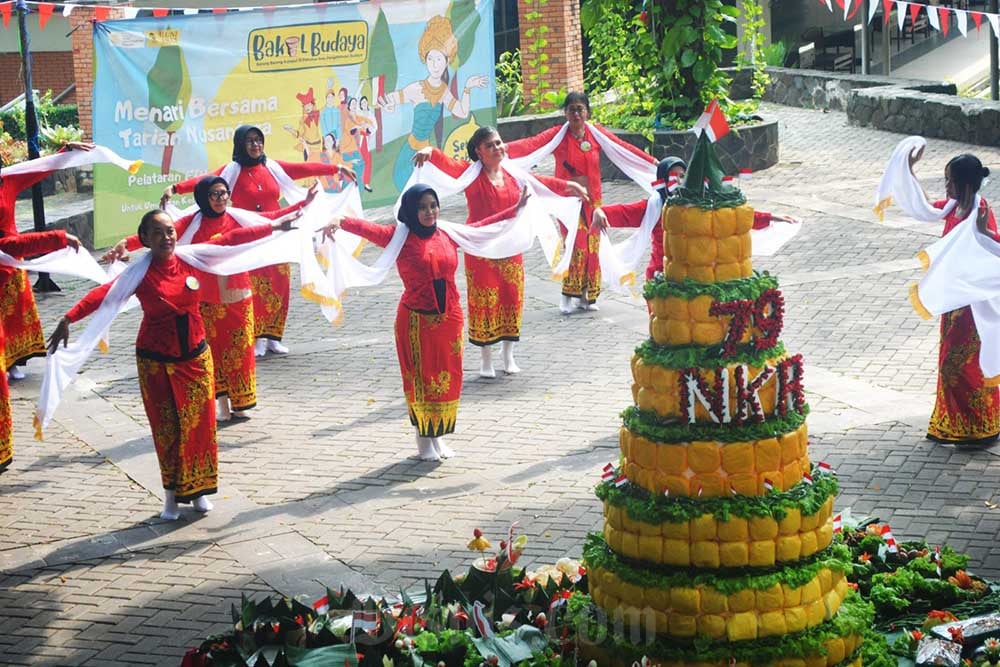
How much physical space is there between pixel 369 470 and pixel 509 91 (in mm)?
14306

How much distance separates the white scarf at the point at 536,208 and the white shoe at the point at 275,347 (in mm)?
2017

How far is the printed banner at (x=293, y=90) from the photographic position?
52.1ft

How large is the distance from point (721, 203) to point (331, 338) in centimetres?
806

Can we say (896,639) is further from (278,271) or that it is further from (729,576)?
(278,271)

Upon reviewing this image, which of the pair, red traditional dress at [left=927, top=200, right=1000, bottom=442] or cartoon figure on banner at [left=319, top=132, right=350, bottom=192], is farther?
cartoon figure on banner at [left=319, top=132, right=350, bottom=192]

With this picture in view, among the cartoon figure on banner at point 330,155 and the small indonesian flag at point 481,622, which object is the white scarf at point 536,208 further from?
the cartoon figure on banner at point 330,155

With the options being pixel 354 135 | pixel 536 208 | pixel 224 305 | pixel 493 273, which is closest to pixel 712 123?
pixel 536 208

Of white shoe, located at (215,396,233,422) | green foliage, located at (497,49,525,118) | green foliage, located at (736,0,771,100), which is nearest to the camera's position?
white shoe, located at (215,396,233,422)

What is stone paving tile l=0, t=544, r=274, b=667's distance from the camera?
24.7 feet

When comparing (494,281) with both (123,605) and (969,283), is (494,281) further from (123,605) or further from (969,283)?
(123,605)

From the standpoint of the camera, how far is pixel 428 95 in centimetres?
1838

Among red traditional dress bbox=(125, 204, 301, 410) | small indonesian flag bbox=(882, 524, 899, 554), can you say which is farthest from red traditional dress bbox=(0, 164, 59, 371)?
small indonesian flag bbox=(882, 524, 899, 554)

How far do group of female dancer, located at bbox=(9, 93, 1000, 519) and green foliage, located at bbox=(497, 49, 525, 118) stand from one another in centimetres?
1063

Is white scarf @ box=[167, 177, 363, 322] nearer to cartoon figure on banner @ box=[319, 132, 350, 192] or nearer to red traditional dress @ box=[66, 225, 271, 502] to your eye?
red traditional dress @ box=[66, 225, 271, 502]
